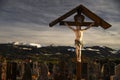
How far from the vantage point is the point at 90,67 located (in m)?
29.8

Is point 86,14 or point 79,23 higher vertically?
point 86,14

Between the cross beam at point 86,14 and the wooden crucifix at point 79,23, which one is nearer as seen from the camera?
the cross beam at point 86,14

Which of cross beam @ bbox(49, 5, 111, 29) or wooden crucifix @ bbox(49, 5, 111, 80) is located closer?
cross beam @ bbox(49, 5, 111, 29)

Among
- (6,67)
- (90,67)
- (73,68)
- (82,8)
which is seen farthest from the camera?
(90,67)

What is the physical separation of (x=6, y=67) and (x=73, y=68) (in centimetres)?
549

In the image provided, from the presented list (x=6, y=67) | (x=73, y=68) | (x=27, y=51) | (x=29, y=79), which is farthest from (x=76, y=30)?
(x=27, y=51)

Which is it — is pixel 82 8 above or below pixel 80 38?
above

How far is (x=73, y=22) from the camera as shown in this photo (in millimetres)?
20500

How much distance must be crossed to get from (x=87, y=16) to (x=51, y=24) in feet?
5.89

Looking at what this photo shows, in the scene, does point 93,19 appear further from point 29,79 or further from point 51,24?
point 29,79

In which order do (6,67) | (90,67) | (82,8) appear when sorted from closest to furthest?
(82,8) → (6,67) → (90,67)

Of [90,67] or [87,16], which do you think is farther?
[90,67]

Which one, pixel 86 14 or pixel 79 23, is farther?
pixel 79 23

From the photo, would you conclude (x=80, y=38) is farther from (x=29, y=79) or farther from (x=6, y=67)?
(x=6, y=67)
